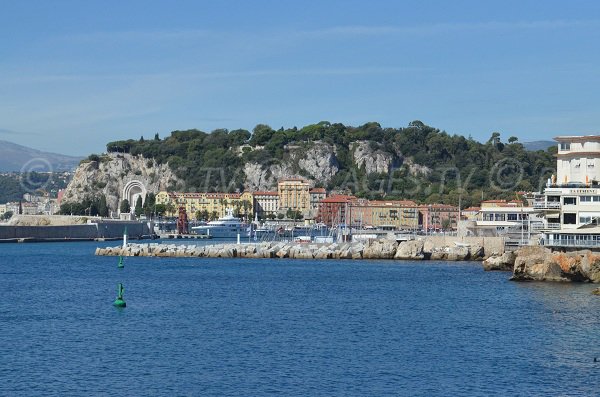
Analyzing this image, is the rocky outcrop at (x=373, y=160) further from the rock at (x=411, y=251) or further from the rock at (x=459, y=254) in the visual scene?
the rock at (x=459, y=254)

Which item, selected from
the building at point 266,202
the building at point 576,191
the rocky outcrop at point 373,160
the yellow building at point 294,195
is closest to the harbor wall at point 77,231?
the building at point 266,202

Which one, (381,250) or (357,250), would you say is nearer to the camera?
(381,250)

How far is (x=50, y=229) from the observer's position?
126m

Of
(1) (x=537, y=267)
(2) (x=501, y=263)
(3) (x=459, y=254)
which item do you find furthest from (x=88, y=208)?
(1) (x=537, y=267)

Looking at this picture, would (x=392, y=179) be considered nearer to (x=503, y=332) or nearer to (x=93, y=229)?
(x=93, y=229)

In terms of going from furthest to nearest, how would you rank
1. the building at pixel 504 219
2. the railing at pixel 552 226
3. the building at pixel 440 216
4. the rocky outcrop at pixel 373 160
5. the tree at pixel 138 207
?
the rocky outcrop at pixel 373 160 < the tree at pixel 138 207 < the building at pixel 440 216 < the building at pixel 504 219 < the railing at pixel 552 226

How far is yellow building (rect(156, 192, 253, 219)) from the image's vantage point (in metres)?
→ 182

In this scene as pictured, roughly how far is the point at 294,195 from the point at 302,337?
153 meters

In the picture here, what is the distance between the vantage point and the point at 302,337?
32.3 m

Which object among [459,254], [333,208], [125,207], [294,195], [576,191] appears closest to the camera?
[576,191]

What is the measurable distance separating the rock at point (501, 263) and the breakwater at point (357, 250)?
444 centimetres

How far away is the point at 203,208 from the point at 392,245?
4542 inches

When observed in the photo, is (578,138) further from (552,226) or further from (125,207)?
(125,207)

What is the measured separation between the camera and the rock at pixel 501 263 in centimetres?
5684
